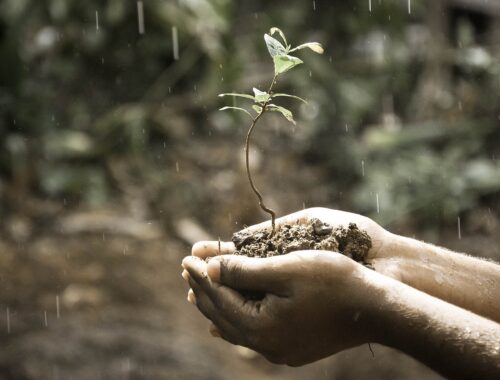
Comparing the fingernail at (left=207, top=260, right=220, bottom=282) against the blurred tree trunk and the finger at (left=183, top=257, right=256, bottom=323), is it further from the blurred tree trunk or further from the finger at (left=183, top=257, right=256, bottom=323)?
the blurred tree trunk

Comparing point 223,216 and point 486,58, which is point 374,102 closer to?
point 486,58

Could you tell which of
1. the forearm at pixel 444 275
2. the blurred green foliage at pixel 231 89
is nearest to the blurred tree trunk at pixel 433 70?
the blurred green foliage at pixel 231 89

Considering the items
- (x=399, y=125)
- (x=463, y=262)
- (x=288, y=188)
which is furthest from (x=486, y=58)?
(x=463, y=262)

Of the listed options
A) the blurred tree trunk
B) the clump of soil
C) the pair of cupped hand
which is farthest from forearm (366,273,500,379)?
the blurred tree trunk

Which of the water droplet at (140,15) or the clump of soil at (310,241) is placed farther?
the water droplet at (140,15)

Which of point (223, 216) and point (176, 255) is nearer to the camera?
point (176, 255)

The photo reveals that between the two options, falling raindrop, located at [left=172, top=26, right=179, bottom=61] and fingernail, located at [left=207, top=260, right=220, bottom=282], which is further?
falling raindrop, located at [left=172, top=26, right=179, bottom=61]

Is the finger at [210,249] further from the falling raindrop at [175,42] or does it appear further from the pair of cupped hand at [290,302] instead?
the falling raindrop at [175,42]
